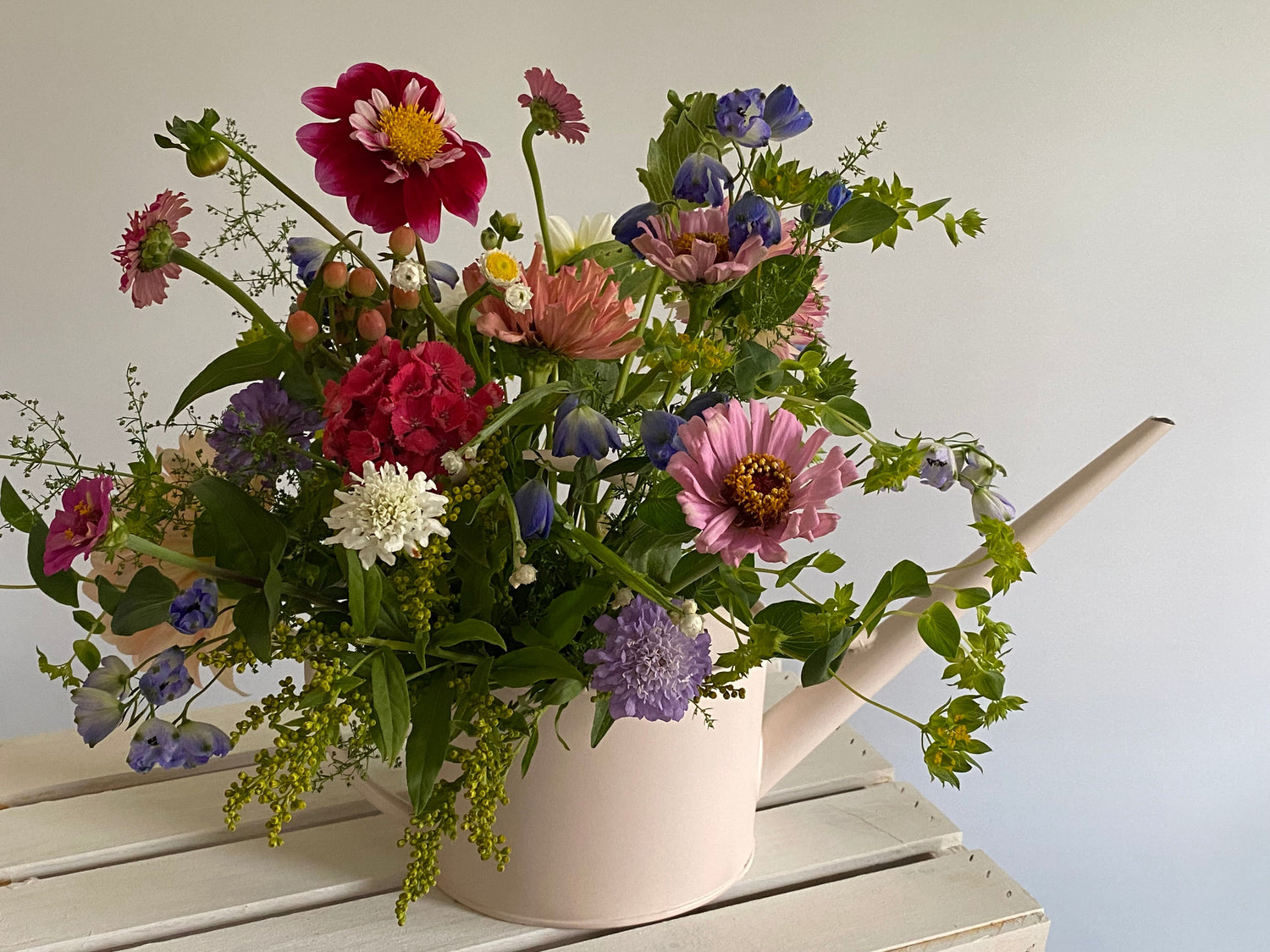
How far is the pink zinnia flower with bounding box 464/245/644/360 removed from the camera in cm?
47

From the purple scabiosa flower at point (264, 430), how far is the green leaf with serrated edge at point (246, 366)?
0.01 m

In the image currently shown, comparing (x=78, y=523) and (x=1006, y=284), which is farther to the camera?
(x=1006, y=284)

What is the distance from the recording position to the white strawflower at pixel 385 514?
0.43 metres

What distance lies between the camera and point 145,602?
50 centimetres

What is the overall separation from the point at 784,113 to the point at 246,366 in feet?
0.86

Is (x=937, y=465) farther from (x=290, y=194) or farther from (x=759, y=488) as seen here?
(x=290, y=194)

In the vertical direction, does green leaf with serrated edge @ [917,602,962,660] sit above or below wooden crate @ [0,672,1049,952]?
above

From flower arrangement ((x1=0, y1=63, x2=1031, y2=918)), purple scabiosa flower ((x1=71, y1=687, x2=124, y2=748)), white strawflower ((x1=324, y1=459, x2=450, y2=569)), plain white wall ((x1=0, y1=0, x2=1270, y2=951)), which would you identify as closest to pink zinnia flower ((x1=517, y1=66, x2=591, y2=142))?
flower arrangement ((x1=0, y1=63, x2=1031, y2=918))

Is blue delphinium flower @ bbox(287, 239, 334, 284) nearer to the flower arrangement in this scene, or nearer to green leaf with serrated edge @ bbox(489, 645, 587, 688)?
the flower arrangement

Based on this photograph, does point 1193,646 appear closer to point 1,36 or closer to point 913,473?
point 913,473

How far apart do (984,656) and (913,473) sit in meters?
0.09

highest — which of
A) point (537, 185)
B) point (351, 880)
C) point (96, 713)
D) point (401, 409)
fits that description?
point (537, 185)

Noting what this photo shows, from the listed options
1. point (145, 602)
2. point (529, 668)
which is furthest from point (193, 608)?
point (529, 668)

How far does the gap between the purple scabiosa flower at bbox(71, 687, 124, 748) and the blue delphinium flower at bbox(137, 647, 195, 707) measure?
19 millimetres
